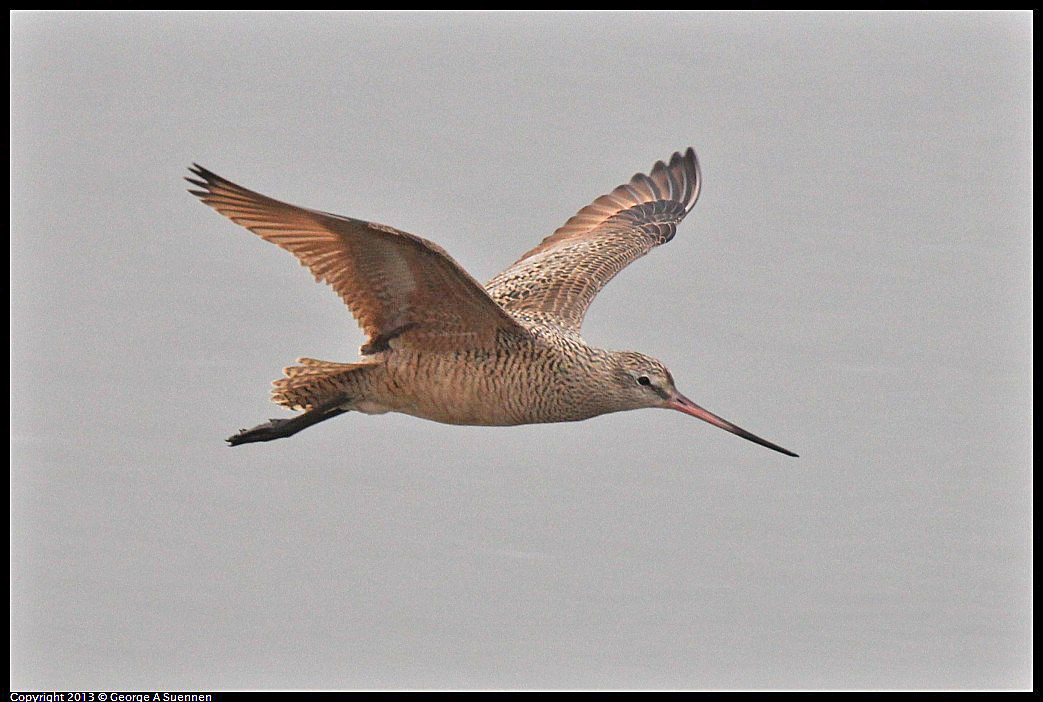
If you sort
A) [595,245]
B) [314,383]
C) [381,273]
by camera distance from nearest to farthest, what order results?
[381,273] → [314,383] → [595,245]

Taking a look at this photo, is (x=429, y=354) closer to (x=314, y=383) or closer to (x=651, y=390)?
(x=314, y=383)

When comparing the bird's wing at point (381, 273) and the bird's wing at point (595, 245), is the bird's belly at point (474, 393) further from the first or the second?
the bird's wing at point (595, 245)

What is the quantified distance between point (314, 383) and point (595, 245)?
102 inches

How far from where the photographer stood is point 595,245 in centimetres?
1170

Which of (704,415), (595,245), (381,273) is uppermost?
(595,245)

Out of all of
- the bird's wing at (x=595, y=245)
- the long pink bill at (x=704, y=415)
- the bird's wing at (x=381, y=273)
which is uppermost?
the bird's wing at (x=595, y=245)

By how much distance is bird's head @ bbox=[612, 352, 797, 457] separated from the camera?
9727 mm

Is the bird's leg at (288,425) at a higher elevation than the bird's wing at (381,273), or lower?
lower

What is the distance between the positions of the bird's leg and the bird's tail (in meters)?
0.05

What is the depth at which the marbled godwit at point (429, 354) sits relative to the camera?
9.26 meters

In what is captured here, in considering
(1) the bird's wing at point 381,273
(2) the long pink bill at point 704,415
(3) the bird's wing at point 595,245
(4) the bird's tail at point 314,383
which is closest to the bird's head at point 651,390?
(2) the long pink bill at point 704,415

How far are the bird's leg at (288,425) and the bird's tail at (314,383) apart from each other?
5cm

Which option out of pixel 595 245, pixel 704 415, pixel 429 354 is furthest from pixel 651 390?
pixel 595 245

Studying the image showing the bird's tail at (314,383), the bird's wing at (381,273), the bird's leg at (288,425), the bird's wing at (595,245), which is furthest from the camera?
the bird's wing at (595,245)
